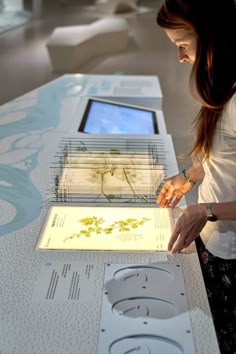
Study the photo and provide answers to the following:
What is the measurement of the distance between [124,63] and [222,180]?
197 inches

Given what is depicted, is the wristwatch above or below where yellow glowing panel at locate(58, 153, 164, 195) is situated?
above

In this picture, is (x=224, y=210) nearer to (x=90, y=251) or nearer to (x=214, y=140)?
(x=214, y=140)

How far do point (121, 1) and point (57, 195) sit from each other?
8.20 m

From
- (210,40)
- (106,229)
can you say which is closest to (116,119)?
(106,229)

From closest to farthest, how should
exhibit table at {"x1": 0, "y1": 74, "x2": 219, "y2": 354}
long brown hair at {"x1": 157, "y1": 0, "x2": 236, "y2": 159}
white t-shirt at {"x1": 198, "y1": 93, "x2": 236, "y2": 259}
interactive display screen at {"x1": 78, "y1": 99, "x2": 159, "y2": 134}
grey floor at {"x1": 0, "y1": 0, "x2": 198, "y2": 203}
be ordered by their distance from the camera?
exhibit table at {"x1": 0, "y1": 74, "x2": 219, "y2": 354} < long brown hair at {"x1": 157, "y1": 0, "x2": 236, "y2": 159} < white t-shirt at {"x1": 198, "y1": 93, "x2": 236, "y2": 259} < interactive display screen at {"x1": 78, "y1": 99, "x2": 159, "y2": 134} < grey floor at {"x1": 0, "y1": 0, "x2": 198, "y2": 203}

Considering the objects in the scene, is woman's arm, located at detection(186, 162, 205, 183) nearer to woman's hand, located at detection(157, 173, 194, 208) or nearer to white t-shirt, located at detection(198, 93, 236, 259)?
woman's hand, located at detection(157, 173, 194, 208)

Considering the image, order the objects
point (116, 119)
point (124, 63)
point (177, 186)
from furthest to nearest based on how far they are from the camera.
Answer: point (124, 63) → point (116, 119) → point (177, 186)

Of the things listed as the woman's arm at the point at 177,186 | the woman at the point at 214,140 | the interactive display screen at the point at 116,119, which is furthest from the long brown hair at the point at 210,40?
the interactive display screen at the point at 116,119

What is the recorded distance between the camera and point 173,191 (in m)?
1.76

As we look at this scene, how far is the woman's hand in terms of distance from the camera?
1755 millimetres

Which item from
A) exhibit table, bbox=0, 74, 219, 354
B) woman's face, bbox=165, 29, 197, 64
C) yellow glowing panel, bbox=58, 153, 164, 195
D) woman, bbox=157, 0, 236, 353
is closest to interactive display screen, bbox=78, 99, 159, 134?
exhibit table, bbox=0, 74, 219, 354

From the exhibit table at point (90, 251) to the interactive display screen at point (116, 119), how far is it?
4cm

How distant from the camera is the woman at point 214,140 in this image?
1336 mm

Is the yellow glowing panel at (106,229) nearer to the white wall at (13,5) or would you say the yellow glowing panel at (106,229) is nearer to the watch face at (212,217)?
the watch face at (212,217)
